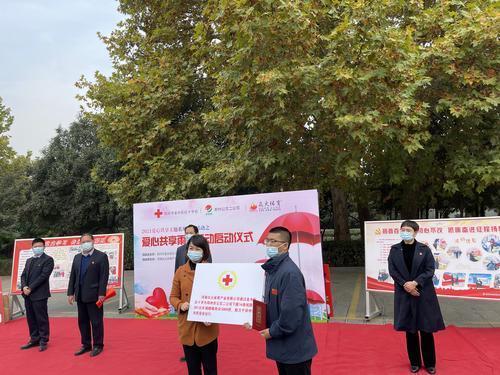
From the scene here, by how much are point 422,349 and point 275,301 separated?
8.46 feet

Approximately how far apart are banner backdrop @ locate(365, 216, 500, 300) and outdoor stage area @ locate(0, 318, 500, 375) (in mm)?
607

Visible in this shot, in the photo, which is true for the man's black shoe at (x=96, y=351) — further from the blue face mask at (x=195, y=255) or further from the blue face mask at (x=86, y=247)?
the blue face mask at (x=195, y=255)

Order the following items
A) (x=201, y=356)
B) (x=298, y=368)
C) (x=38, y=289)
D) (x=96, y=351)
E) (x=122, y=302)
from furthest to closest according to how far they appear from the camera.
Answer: (x=122, y=302), (x=38, y=289), (x=96, y=351), (x=201, y=356), (x=298, y=368)

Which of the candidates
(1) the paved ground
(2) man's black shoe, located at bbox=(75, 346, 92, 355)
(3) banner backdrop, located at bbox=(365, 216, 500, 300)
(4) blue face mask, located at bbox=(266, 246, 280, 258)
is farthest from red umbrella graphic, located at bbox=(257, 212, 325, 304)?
(4) blue face mask, located at bbox=(266, 246, 280, 258)

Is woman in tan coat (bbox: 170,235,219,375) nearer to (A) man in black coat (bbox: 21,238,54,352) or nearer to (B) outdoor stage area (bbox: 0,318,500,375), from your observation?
(B) outdoor stage area (bbox: 0,318,500,375)

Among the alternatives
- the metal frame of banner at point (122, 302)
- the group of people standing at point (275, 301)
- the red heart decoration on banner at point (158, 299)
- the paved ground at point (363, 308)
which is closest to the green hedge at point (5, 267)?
the paved ground at point (363, 308)

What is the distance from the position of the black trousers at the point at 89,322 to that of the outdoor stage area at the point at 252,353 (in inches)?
9.4

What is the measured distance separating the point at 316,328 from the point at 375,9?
205 inches

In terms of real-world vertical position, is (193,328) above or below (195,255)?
below

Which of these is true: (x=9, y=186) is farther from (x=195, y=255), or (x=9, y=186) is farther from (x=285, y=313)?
(x=285, y=313)

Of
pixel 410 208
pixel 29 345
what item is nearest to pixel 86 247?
pixel 29 345

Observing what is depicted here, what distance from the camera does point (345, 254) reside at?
16.0m

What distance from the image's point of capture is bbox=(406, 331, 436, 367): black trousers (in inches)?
189

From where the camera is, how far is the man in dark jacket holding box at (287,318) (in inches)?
120
